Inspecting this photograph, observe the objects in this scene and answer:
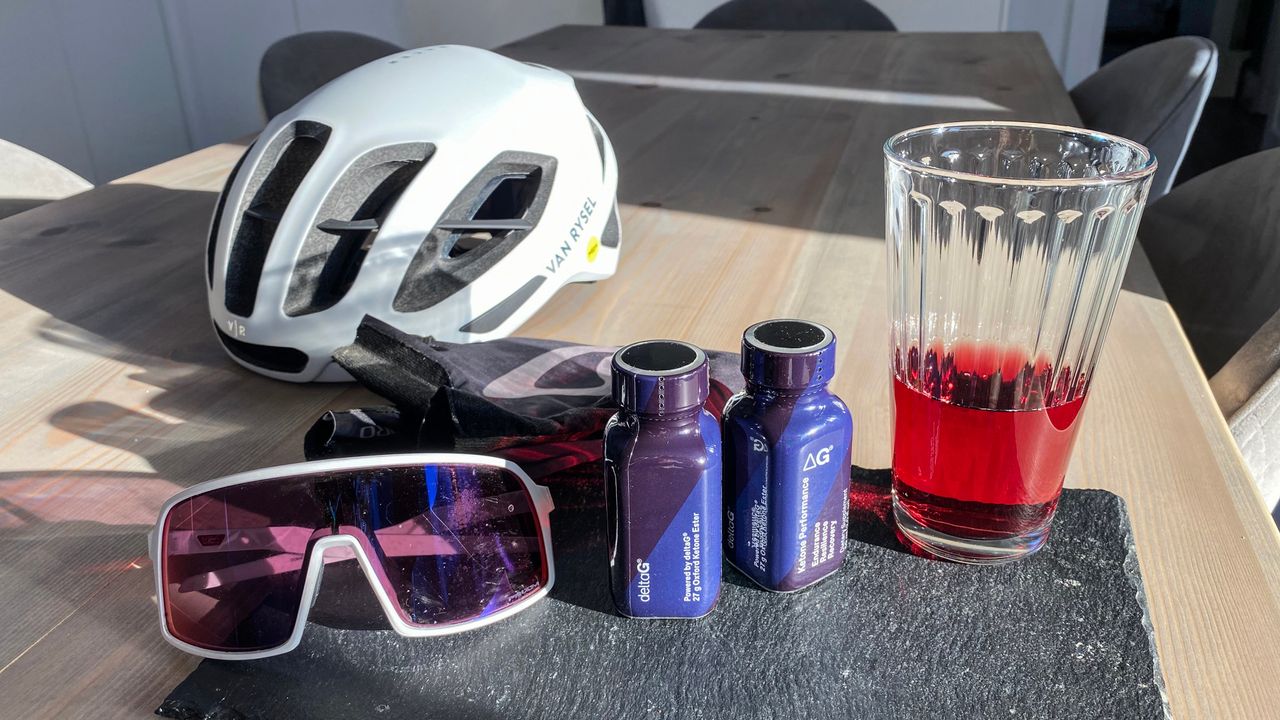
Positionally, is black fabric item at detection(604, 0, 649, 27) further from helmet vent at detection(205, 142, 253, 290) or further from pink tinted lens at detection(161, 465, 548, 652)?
pink tinted lens at detection(161, 465, 548, 652)

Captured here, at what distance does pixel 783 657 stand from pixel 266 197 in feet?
1.64

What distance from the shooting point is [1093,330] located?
0.45 m

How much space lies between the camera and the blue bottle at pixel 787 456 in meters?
0.41

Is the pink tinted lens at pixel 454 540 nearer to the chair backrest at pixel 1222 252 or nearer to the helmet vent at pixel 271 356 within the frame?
the helmet vent at pixel 271 356

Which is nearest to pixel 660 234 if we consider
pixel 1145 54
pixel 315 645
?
pixel 315 645

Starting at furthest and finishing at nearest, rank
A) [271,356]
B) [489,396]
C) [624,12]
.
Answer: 1. [624,12]
2. [271,356]
3. [489,396]

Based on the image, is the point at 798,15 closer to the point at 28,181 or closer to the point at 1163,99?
the point at 1163,99

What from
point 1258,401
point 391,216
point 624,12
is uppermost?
point 391,216

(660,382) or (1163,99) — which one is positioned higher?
(660,382)

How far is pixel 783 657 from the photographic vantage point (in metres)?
0.41

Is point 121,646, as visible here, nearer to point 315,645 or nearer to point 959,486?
point 315,645

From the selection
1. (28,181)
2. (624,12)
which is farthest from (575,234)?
(624,12)

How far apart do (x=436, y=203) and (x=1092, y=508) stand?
17.9 inches

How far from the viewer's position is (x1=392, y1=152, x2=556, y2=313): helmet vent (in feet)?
2.25
